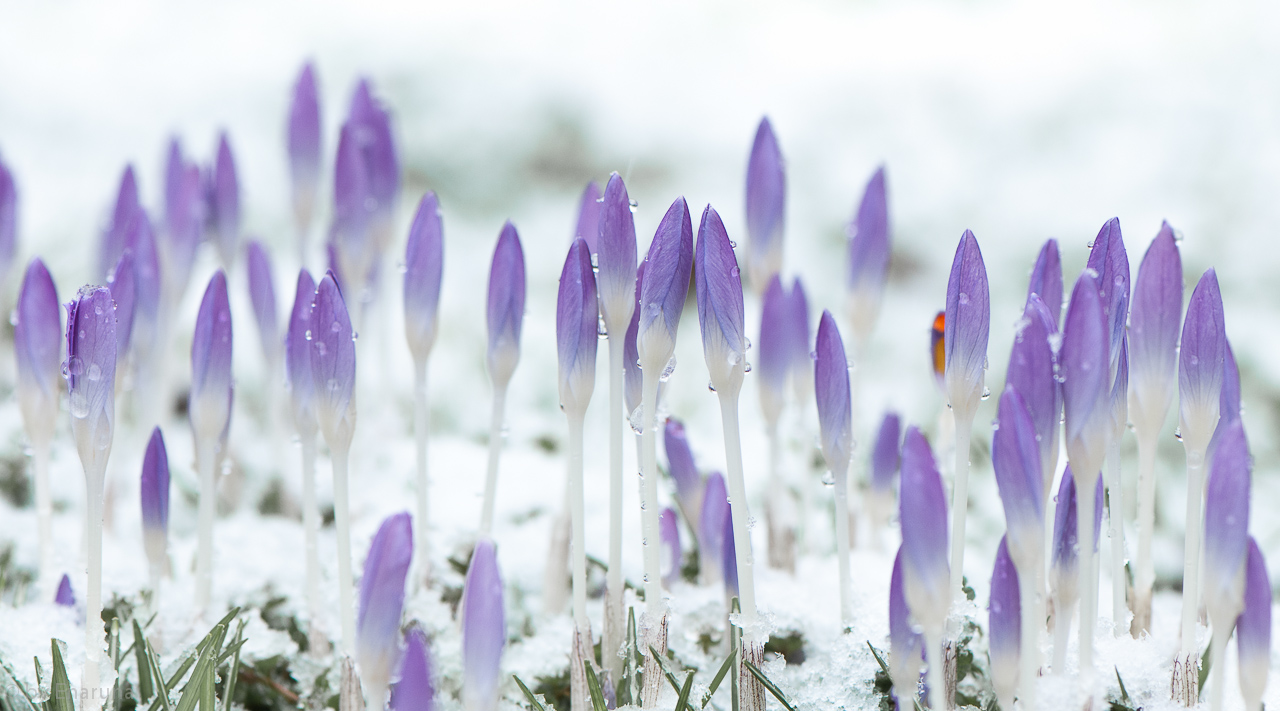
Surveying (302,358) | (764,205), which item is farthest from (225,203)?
(764,205)

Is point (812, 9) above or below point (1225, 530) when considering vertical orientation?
above

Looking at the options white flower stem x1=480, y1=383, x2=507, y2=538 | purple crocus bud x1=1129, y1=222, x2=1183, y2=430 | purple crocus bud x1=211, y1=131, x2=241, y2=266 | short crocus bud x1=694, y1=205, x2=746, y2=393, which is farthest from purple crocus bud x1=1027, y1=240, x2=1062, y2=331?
purple crocus bud x1=211, y1=131, x2=241, y2=266

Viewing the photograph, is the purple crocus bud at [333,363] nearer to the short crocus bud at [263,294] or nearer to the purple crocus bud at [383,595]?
the purple crocus bud at [383,595]

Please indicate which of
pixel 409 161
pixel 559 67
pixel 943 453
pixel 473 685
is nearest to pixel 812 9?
pixel 559 67

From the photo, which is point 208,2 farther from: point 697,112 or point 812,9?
point 812,9

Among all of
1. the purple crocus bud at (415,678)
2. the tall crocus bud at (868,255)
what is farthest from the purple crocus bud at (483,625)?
the tall crocus bud at (868,255)

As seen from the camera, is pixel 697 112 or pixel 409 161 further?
pixel 697 112

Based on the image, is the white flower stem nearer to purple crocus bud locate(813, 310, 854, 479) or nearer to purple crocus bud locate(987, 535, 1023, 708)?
purple crocus bud locate(813, 310, 854, 479)
